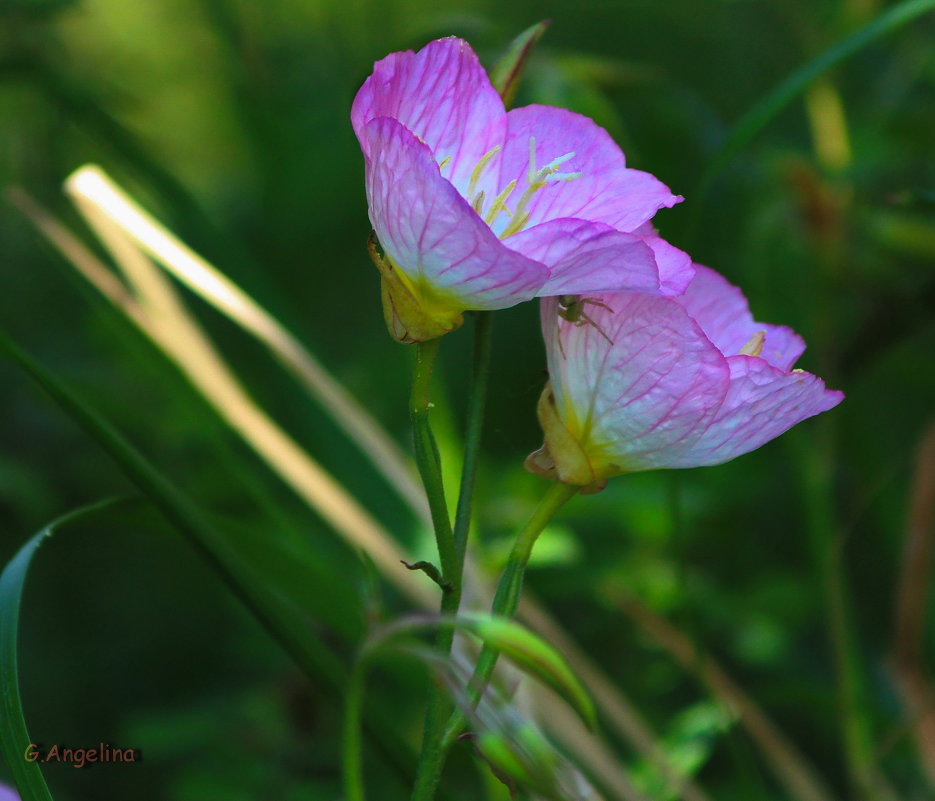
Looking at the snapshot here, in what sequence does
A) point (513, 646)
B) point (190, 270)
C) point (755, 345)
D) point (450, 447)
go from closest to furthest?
1. point (513, 646)
2. point (755, 345)
3. point (190, 270)
4. point (450, 447)

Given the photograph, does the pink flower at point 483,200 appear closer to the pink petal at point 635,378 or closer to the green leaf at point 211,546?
the pink petal at point 635,378

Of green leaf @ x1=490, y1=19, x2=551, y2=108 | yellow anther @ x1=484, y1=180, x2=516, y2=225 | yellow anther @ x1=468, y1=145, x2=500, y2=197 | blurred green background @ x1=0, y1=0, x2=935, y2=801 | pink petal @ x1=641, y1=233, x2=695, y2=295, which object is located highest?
green leaf @ x1=490, y1=19, x2=551, y2=108

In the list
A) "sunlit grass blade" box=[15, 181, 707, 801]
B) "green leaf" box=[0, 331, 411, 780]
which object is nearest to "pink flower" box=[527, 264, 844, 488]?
"green leaf" box=[0, 331, 411, 780]

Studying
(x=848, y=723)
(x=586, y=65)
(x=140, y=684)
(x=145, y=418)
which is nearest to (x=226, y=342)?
(x=145, y=418)

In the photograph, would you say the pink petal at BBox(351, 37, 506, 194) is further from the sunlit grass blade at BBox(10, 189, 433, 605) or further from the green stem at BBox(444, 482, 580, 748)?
the sunlit grass blade at BBox(10, 189, 433, 605)

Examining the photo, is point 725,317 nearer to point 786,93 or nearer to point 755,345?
point 755,345

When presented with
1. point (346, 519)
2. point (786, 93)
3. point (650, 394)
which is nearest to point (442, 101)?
point (650, 394)

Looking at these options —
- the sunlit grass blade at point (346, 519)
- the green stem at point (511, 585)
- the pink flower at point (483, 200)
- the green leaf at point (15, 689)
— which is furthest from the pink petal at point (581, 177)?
the sunlit grass blade at point (346, 519)
